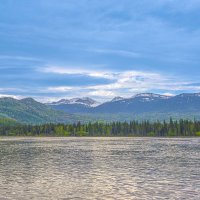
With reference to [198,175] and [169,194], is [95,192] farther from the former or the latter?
[198,175]

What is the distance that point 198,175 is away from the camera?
2421 inches

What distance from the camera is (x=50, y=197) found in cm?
4416

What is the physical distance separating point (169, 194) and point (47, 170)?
30.0 m

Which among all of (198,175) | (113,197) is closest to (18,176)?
(113,197)

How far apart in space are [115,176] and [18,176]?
14844 mm

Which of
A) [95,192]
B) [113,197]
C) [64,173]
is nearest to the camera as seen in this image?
[113,197]

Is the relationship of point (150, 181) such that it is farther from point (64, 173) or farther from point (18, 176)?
point (18, 176)

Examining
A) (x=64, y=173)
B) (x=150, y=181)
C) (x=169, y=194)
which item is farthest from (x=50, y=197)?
(x=64, y=173)

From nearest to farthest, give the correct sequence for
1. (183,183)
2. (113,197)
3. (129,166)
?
(113,197) < (183,183) < (129,166)

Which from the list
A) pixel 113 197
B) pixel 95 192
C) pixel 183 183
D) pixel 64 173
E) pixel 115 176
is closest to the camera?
pixel 113 197

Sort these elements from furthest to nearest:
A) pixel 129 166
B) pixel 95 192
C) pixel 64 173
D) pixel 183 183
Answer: pixel 129 166 → pixel 64 173 → pixel 183 183 → pixel 95 192

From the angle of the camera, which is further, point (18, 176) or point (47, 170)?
point (47, 170)

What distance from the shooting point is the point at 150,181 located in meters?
55.7

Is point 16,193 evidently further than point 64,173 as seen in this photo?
No
